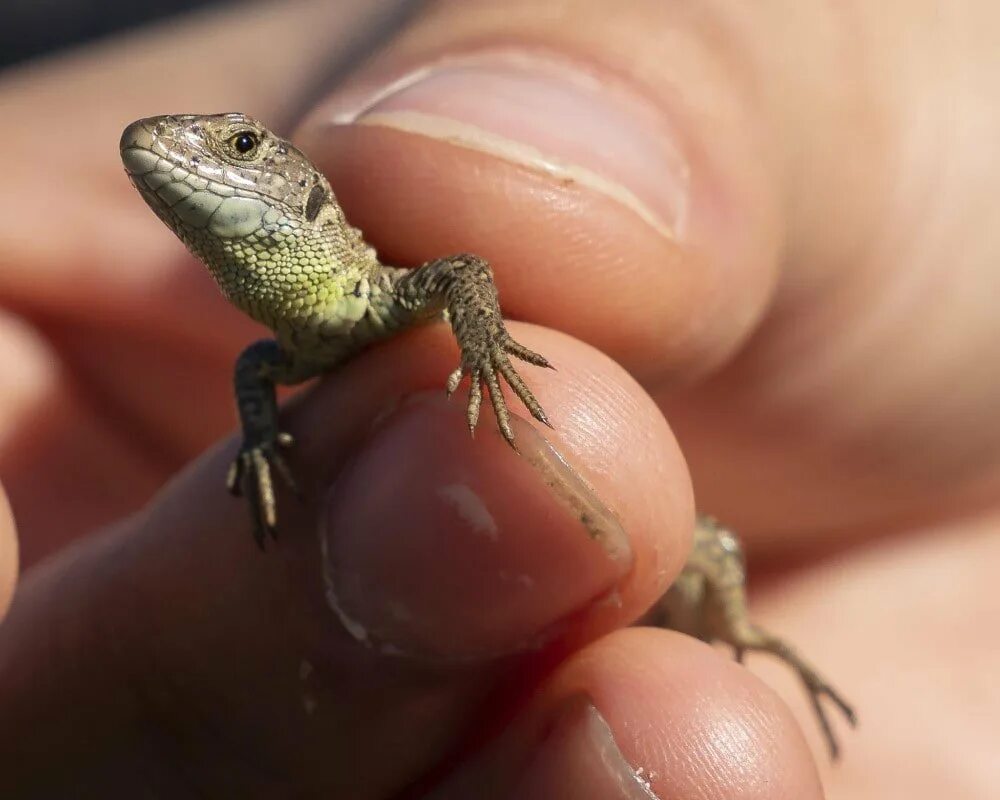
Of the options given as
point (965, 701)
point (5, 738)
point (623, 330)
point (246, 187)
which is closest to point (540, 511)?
point (623, 330)

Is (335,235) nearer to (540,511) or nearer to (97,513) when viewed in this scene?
(540,511)

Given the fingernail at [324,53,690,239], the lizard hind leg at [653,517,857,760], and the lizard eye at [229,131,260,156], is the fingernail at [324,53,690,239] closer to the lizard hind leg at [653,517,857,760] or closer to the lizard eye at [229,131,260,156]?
the lizard eye at [229,131,260,156]

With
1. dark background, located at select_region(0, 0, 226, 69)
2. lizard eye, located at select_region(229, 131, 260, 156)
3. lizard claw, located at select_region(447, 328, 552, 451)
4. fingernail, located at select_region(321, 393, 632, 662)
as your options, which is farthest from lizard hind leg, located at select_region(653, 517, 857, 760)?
dark background, located at select_region(0, 0, 226, 69)

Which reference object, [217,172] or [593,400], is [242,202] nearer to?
[217,172]

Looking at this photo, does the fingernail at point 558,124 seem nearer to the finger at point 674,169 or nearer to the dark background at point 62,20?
the finger at point 674,169

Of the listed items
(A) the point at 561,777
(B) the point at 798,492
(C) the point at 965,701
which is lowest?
(C) the point at 965,701

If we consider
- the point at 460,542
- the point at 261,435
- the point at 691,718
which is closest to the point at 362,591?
the point at 460,542

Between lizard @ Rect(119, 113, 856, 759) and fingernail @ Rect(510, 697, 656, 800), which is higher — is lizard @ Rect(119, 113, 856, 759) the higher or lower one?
the higher one
